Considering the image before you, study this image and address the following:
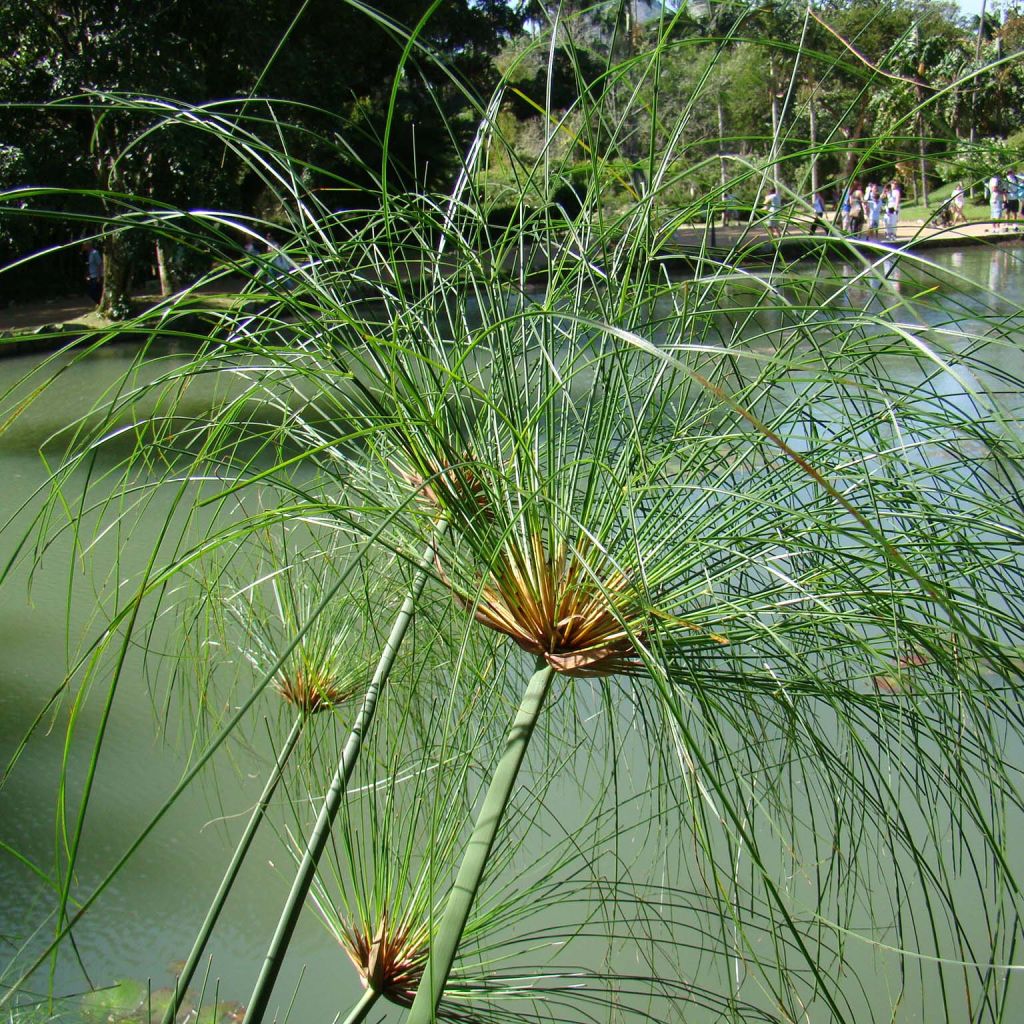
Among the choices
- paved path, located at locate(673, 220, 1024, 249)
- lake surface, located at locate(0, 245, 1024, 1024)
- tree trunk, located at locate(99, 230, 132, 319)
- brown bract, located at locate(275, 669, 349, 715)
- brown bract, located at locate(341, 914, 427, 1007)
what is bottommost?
lake surface, located at locate(0, 245, 1024, 1024)

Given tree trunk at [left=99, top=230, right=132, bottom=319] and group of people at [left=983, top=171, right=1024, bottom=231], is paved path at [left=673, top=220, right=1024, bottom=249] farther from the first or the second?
tree trunk at [left=99, top=230, right=132, bottom=319]

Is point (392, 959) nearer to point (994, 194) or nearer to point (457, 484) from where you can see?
point (457, 484)

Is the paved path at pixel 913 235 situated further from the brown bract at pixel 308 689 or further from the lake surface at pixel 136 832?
the brown bract at pixel 308 689

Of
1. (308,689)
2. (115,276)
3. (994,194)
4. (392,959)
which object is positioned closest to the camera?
(392,959)

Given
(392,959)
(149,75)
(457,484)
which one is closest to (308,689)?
(392,959)

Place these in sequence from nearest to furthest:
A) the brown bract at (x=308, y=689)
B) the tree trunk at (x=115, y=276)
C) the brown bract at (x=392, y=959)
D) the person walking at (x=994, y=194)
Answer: the brown bract at (x=392, y=959) < the brown bract at (x=308, y=689) < the person walking at (x=994, y=194) < the tree trunk at (x=115, y=276)

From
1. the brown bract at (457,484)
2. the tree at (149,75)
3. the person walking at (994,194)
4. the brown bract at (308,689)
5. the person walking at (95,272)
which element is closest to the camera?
the brown bract at (457,484)

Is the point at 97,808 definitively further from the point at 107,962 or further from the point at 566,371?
the point at 566,371

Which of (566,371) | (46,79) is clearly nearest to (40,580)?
(566,371)

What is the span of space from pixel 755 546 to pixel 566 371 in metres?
0.19

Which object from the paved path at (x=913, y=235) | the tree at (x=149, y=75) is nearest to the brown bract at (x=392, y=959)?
the paved path at (x=913, y=235)

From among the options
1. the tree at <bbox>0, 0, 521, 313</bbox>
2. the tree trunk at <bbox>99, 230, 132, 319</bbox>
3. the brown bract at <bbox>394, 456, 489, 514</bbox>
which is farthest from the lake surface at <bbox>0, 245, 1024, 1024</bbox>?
the tree trunk at <bbox>99, 230, 132, 319</bbox>

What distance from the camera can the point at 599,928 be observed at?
1.83 m

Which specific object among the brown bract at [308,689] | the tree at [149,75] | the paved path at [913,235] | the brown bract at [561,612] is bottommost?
the brown bract at [308,689]
